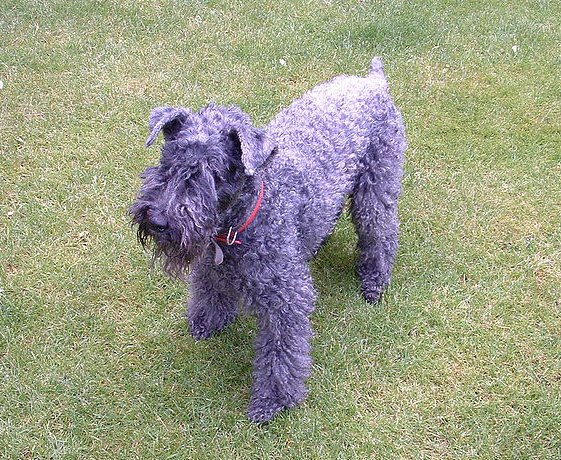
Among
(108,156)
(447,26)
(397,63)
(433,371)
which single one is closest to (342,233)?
(433,371)

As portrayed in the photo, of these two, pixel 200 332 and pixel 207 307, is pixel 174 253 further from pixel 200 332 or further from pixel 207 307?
pixel 200 332

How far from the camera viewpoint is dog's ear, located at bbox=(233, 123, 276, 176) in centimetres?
263

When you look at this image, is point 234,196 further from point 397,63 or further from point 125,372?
point 397,63

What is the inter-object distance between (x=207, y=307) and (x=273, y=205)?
1059mm

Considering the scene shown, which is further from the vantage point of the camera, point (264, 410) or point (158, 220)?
point (264, 410)

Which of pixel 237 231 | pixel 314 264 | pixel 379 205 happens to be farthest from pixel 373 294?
pixel 237 231

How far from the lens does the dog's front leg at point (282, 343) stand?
321 cm

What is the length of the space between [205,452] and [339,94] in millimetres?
2274

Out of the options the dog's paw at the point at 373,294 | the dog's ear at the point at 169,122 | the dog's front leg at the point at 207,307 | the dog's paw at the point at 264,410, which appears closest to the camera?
the dog's ear at the point at 169,122

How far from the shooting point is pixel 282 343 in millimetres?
3369

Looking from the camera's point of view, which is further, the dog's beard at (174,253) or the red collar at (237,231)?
the red collar at (237,231)

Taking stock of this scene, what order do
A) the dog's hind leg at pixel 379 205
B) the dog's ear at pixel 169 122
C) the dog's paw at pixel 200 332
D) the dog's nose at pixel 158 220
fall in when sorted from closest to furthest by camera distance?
the dog's nose at pixel 158 220 < the dog's ear at pixel 169 122 < the dog's hind leg at pixel 379 205 < the dog's paw at pixel 200 332

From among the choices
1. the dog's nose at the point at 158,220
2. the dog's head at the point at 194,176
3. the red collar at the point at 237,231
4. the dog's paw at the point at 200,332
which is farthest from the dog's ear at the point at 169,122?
the dog's paw at the point at 200,332

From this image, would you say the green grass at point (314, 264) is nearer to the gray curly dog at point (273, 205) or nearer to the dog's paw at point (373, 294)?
the dog's paw at point (373, 294)
